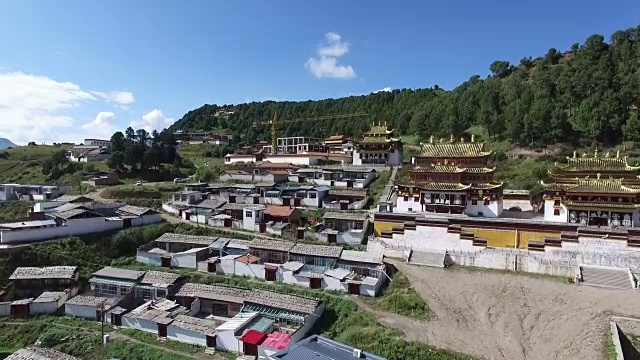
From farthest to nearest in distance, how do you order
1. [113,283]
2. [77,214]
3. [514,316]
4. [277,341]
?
[77,214]
[113,283]
[514,316]
[277,341]

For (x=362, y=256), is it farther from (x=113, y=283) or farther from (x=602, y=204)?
(x=602, y=204)

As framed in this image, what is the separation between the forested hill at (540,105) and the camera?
45750 mm

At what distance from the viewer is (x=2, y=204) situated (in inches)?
1580

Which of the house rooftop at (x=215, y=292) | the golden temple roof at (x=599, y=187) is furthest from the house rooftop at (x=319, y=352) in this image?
the golden temple roof at (x=599, y=187)

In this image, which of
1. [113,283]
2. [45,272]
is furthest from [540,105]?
[45,272]

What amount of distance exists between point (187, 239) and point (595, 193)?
92.2ft

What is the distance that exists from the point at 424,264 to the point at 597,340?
980cm

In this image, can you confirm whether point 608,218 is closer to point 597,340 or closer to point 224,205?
point 597,340

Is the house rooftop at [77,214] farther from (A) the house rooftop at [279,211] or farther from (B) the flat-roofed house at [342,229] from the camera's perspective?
(B) the flat-roofed house at [342,229]

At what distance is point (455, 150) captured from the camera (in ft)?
111

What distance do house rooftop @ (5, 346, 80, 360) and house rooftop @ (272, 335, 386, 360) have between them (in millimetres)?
10991

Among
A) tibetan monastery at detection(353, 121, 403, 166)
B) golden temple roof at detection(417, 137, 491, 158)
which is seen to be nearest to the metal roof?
golden temple roof at detection(417, 137, 491, 158)

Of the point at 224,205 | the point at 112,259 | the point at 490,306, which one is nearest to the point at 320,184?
the point at 224,205

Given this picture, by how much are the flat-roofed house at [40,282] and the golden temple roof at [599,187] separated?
3250 cm
